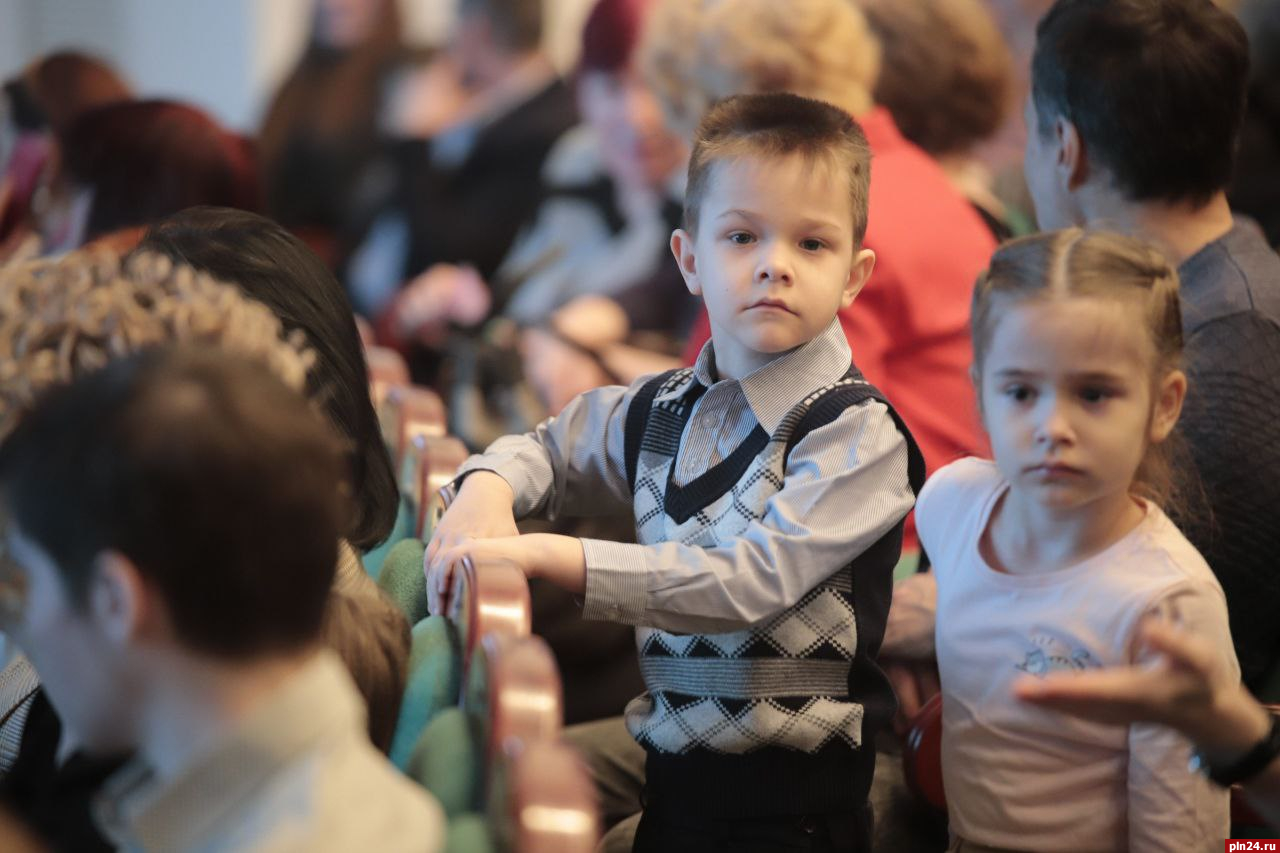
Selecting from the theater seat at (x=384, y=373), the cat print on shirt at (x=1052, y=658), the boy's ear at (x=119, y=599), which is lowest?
the theater seat at (x=384, y=373)

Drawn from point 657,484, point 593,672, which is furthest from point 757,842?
point 593,672

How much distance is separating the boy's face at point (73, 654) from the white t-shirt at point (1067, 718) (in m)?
0.84

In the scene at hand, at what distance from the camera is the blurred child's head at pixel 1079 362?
1402 mm

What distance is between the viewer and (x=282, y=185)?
4.88m

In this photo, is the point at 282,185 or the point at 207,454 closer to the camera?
the point at 207,454

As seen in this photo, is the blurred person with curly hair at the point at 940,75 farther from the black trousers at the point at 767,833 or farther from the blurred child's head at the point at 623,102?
the black trousers at the point at 767,833

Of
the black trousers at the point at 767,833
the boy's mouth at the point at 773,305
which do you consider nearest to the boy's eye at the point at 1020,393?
the boy's mouth at the point at 773,305

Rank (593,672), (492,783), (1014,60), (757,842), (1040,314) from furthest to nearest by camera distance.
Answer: (1014,60)
(593,672)
(757,842)
(1040,314)
(492,783)

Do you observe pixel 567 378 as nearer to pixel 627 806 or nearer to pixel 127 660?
pixel 627 806

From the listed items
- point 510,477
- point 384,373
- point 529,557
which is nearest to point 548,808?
point 529,557

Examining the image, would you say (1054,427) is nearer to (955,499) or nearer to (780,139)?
(955,499)

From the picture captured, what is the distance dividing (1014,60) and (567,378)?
1447mm

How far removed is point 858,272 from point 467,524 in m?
0.49

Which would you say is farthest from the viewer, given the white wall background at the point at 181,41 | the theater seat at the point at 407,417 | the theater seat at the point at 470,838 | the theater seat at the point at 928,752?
the white wall background at the point at 181,41
